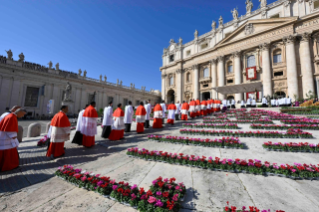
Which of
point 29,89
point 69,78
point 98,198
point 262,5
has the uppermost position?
point 262,5

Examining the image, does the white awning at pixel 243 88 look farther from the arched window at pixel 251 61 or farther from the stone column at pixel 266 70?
the arched window at pixel 251 61

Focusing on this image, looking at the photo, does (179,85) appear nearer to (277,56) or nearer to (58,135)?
(277,56)

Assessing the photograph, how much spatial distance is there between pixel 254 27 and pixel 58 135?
3320 cm

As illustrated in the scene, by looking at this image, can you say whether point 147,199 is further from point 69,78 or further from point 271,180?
point 69,78

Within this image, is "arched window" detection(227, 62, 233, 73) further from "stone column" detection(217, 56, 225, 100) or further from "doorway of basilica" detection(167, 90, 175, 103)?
"doorway of basilica" detection(167, 90, 175, 103)

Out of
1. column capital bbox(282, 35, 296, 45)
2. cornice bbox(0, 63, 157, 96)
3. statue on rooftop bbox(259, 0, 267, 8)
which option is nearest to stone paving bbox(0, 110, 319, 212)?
cornice bbox(0, 63, 157, 96)

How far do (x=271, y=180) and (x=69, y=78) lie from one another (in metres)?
31.5

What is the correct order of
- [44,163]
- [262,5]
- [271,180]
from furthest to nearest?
1. [262,5]
2. [44,163]
3. [271,180]

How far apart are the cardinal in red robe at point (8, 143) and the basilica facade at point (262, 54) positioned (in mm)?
24926

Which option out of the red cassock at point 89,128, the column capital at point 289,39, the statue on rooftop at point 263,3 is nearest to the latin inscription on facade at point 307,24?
the column capital at point 289,39

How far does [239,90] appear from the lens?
77.3 ft

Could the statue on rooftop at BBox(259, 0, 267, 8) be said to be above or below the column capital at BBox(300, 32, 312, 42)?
above

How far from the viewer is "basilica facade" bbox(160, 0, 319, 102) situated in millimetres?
20703

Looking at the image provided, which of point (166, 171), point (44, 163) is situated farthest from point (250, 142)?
point (44, 163)
